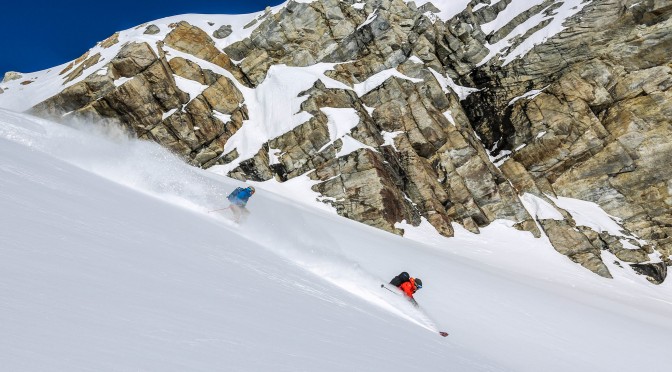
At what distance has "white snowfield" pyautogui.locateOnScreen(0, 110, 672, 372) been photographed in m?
3.20

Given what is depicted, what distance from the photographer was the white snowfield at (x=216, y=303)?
10.5 feet

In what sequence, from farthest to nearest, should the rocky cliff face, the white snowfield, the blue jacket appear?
the rocky cliff face < the blue jacket < the white snowfield

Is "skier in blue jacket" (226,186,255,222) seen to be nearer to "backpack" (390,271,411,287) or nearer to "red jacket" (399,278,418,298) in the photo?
"backpack" (390,271,411,287)

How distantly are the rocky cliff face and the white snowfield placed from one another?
21.5 m

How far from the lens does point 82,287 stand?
3.87 metres

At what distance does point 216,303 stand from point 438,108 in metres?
48.6

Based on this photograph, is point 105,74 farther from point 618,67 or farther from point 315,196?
point 618,67

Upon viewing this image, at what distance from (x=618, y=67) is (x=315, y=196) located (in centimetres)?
3883

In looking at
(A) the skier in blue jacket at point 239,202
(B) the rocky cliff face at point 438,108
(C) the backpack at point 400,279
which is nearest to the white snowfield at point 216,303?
(A) the skier in blue jacket at point 239,202

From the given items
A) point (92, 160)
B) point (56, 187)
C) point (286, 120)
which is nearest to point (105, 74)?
point (286, 120)

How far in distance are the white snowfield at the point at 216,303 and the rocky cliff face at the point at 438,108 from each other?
848 inches

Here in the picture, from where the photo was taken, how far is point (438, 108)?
166 feet

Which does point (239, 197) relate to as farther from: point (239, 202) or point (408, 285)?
point (408, 285)

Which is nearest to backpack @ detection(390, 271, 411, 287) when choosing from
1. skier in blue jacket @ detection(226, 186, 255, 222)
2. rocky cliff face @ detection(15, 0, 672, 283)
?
skier in blue jacket @ detection(226, 186, 255, 222)
